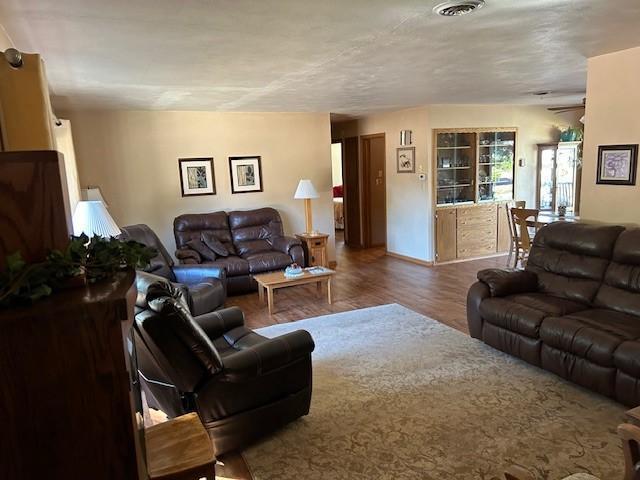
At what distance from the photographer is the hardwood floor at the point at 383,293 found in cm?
484

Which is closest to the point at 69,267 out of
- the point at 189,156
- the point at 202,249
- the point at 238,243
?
the point at 202,249

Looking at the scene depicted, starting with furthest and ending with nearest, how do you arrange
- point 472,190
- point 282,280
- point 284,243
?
1. point 472,190
2. point 284,243
3. point 282,280

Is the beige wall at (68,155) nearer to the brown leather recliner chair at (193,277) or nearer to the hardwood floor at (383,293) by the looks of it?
the brown leather recliner chair at (193,277)

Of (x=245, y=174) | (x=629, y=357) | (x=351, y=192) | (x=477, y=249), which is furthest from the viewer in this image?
(x=351, y=192)

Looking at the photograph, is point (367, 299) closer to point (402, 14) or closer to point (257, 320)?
point (257, 320)

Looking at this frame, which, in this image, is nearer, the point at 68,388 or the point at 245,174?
the point at 68,388

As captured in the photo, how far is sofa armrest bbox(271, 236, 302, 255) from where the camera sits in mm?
6016

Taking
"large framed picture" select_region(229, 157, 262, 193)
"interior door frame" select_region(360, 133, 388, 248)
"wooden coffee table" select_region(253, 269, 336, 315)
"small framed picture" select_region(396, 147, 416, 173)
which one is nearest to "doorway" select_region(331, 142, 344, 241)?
"interior door frame" select_region(360, 133, 388, 248)

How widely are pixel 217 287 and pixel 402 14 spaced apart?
3025mm

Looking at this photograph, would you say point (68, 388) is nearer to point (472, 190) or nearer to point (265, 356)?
point (265, 356)

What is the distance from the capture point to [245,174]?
664 centimetres

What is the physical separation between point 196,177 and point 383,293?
10.1 ft

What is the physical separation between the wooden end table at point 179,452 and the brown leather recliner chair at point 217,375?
60 cm

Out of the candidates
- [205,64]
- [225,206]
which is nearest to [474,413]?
[205,64]
